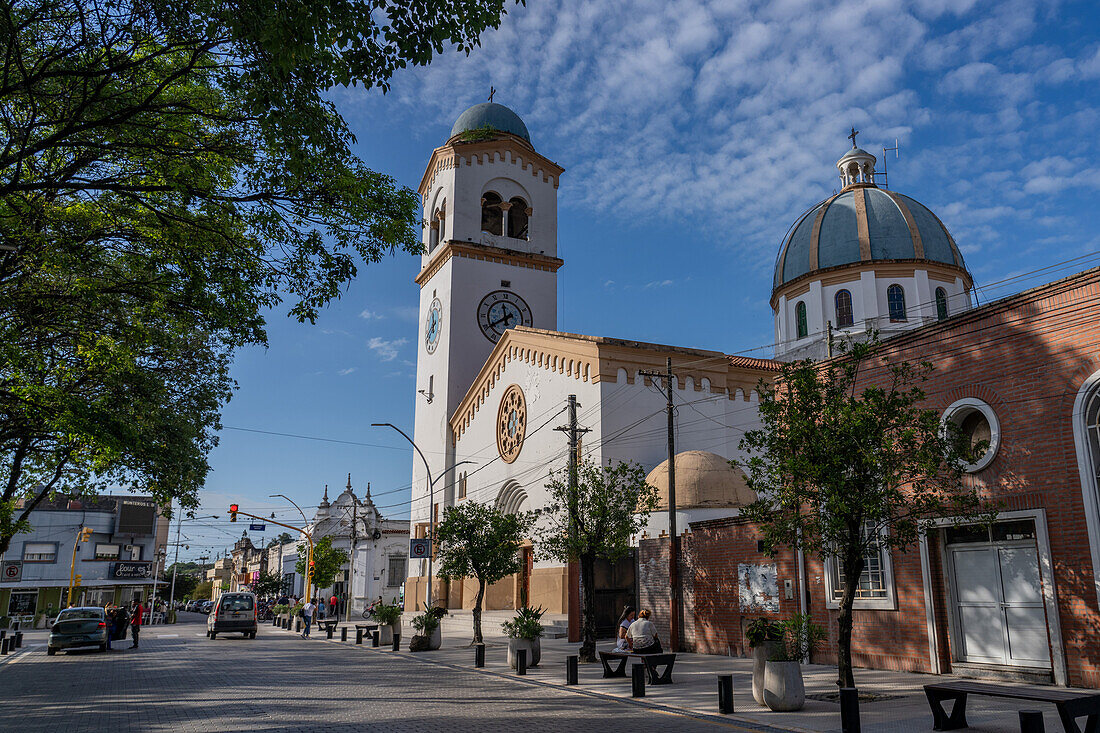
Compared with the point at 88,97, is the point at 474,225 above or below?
above

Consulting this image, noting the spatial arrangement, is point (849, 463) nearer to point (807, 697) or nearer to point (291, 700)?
point (807, 697)

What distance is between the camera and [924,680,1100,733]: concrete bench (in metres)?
8.23

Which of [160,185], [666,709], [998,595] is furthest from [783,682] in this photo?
[160,185]

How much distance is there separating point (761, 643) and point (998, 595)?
13.8 feet

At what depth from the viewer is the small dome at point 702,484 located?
982 inches

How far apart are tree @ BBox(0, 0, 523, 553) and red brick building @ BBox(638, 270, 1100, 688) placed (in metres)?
9.78

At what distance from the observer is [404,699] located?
13.2 m

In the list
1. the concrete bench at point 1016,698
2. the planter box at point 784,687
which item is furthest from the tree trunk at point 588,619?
the concrete bench at point 1016,698

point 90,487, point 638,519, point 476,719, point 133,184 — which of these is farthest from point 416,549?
point 133,184

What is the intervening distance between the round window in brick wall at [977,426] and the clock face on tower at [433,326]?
3142 cm

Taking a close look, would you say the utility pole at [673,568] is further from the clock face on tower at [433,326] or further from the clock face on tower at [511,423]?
the clock face on tower at [433,326]

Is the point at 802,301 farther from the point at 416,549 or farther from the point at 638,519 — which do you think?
the point at 416,549

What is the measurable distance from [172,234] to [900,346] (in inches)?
502

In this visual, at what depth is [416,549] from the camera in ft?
91.9
